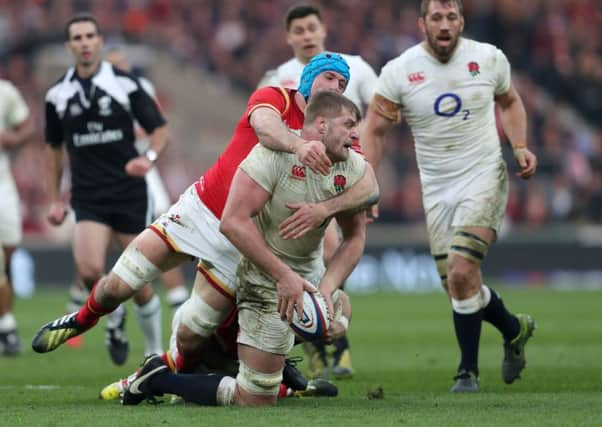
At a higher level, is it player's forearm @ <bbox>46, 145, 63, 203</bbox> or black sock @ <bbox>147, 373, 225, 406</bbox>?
player's forearm @ <bbox>46, 145, 63, 203</bbox>

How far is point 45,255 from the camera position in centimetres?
2277

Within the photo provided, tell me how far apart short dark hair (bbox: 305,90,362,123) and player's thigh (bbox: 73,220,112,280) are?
386 centimetres

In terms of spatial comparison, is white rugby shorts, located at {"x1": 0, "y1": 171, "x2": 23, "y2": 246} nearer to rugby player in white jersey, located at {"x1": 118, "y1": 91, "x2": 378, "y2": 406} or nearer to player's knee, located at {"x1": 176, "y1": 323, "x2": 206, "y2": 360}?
player's knee, located at {"x1": 176, "y1": 323, "x2": 206, "y2": 360}

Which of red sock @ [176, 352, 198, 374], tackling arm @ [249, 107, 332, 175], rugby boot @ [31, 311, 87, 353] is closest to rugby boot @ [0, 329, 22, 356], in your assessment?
rugby boot @ [31, 311, 87, 353]

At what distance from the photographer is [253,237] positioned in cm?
714

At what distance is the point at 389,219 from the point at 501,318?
555 inches

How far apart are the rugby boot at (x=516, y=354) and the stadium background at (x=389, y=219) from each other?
0.10 meters

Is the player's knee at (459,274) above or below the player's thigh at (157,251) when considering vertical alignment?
below

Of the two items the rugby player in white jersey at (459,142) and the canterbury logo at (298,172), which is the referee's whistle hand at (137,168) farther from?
the canterbury logo at (298,172)

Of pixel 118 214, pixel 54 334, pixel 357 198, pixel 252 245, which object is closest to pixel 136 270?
pixel 54 334

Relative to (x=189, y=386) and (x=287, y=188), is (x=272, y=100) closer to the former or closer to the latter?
(x=287, y=188)

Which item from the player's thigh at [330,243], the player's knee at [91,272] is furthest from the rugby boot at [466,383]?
the player's knee at [91,272]

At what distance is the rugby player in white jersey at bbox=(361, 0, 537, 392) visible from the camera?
361 inches

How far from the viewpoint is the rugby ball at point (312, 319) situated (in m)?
7.06
